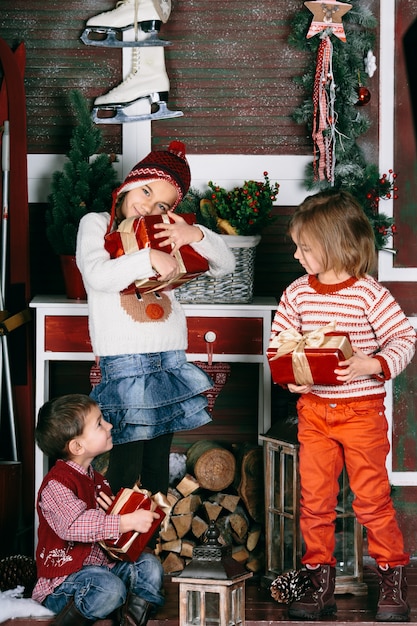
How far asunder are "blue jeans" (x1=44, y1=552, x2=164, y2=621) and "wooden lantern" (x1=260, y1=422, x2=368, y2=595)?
59 cm

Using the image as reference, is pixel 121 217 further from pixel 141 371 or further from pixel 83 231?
pixel 141 371

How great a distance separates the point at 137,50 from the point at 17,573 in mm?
2204

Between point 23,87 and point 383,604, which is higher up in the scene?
point 23,87

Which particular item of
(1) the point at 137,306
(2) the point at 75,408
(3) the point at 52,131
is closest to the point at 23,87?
(3) the point at 52,131

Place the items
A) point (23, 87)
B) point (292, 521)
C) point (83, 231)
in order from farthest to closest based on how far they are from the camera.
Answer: point (23, 87), point (292, 521), point (83, 231)

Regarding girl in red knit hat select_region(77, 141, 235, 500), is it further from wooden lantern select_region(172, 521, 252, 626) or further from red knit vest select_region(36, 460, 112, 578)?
wooden lantern select_region(172, 521, 252, 626)

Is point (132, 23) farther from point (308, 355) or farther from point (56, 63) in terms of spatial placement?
point (308, 355)

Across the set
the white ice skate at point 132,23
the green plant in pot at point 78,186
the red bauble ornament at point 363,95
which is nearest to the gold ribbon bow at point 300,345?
the green plant in pot at point 78,186

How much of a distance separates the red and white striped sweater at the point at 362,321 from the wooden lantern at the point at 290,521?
431mm

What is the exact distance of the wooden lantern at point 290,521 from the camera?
3.10 meters

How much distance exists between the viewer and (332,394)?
275cm

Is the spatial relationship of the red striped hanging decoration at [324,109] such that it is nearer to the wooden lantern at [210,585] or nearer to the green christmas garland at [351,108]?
the green christmas garland at [351,108]

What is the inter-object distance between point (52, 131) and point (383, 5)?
1.55 metres

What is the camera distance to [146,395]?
2.84 metres
